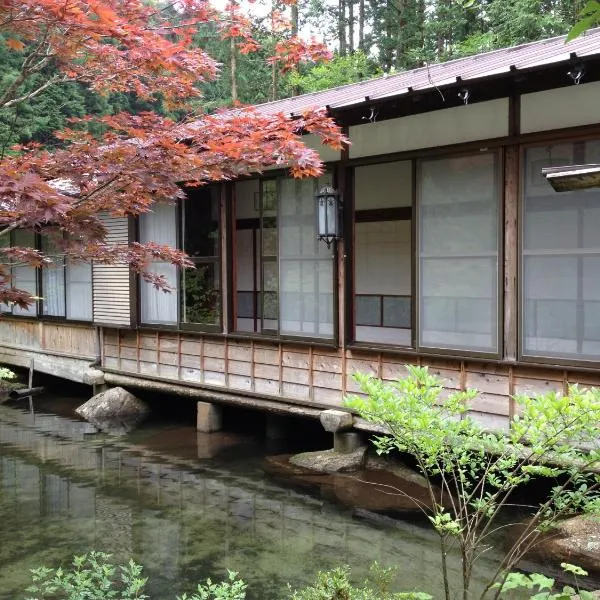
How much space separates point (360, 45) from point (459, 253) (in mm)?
22209

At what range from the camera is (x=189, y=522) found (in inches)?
294

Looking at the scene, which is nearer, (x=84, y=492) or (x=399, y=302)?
(x=84, y=492)

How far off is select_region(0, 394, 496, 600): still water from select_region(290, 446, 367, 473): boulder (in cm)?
51

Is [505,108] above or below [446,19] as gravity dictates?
below

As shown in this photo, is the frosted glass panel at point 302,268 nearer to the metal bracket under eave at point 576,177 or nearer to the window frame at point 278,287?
the window frame at point 278,287

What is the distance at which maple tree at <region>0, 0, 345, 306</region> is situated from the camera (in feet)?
13.8

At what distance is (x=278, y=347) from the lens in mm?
9766

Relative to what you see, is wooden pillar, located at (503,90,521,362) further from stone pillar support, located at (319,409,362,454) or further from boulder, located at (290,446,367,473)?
boulder, located at (290,446,367,473)

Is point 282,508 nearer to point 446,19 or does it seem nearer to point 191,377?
point 191,377

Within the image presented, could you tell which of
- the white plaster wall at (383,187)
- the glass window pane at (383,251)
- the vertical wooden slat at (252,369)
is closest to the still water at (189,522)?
the vertical wooden slat at (252,369)

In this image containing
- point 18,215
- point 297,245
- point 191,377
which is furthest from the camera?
point 191,377

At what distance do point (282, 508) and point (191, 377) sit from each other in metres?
4.06

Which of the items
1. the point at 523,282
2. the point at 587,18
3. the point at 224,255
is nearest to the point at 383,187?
the point at 224,255

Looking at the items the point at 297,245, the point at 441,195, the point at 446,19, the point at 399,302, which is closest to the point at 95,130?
the point at 446,19
